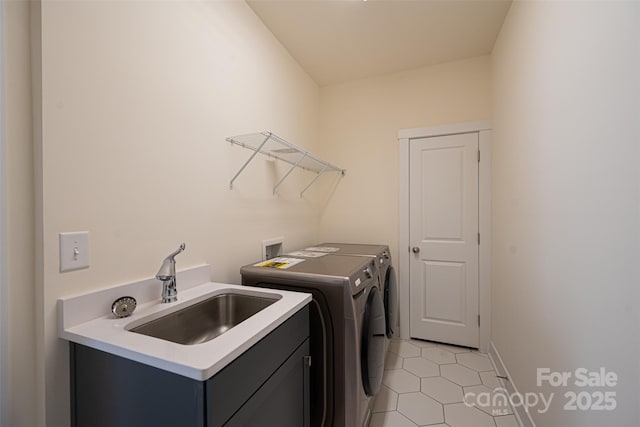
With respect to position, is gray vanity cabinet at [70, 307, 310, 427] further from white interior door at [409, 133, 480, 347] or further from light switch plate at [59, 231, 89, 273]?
white interior door at [409, 133, 480, 347]

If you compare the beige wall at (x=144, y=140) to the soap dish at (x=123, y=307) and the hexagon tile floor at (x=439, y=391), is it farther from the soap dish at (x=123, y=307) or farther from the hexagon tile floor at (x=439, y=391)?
the hexagon tile floor at (x=439, y=391)

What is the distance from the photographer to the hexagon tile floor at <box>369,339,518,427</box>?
1.56 metres

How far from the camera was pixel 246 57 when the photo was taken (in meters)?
1.71

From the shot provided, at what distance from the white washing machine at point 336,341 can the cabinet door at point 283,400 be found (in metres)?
0.11

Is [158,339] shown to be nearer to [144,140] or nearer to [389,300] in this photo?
[144,140]

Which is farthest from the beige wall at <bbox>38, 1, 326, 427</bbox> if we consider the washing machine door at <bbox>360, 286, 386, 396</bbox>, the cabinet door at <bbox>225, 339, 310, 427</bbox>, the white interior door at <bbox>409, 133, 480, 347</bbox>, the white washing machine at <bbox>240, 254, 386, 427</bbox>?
the white interior door at <bbox>409, 133, 480, 347</bbox>

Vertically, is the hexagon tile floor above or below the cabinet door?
below

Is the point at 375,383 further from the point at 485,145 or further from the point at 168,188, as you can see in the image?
the point at 485,145

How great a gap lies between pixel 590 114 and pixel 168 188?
170 centimetres

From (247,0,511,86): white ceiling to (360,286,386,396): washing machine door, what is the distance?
6.21 ft

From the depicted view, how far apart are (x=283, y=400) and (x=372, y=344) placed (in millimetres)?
607

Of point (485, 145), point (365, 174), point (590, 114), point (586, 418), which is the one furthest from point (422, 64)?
point (586, 418)

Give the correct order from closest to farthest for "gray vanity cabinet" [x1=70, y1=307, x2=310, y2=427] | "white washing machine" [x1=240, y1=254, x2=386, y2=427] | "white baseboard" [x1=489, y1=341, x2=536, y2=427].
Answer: "gray vanity cabinet" [x1=70, y1=307, x2=310, y2=427] < "white washing machine" [x1=240, y1=254, x2=386, y2=427] < "white baseboard" [x1=489, y1=341, x2=536, y2=427]

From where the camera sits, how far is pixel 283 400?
0.94 m
